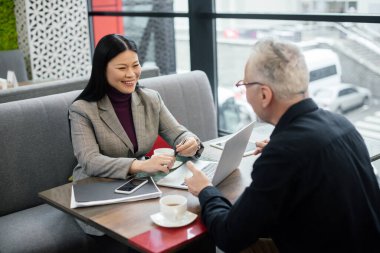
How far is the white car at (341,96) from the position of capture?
3166 mm

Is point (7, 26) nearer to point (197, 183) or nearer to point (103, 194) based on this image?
point (103, 194)

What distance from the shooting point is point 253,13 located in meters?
3.54

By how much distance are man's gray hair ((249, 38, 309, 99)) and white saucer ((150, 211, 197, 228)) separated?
1.54 ft

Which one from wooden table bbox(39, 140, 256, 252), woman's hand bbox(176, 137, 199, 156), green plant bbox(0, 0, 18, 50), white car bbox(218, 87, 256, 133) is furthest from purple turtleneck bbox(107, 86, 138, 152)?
green plant bbox(0, 0, 18, 50)

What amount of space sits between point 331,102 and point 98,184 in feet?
6.29

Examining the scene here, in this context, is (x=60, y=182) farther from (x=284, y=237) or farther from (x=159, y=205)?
(x=284, y=237)

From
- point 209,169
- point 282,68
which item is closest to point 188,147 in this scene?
point 209,169

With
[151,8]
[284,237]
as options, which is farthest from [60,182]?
[151,8]

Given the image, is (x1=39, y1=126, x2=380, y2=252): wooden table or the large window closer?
(x1=39, y1=126, x2=380, y2=252): wooden table

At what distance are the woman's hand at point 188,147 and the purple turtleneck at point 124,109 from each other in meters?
0.26

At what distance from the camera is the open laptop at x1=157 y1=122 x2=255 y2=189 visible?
183 centimetres

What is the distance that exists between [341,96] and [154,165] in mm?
1758

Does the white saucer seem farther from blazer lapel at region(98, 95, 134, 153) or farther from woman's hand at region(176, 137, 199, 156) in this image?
blazer lapel at region(98, 95, 134, 153)

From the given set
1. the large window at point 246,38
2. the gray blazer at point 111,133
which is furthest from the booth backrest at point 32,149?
the large window at point 246,38
